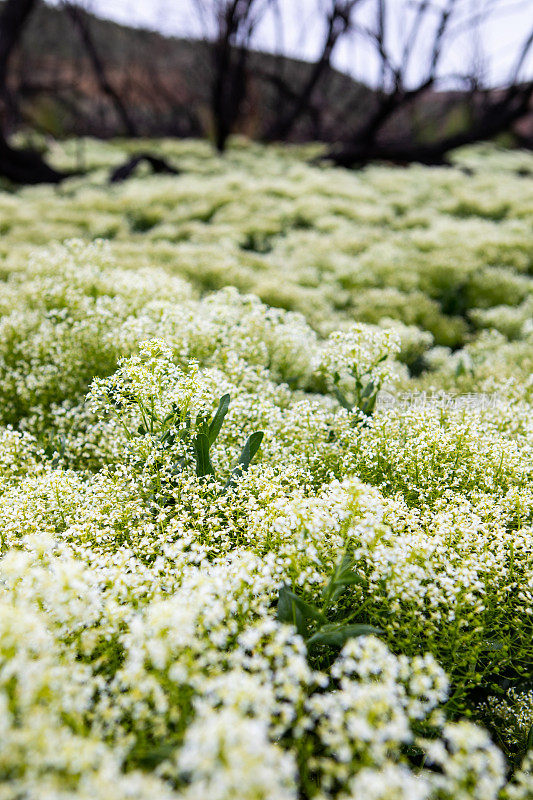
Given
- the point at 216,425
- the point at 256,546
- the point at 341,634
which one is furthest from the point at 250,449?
the point at 341,634

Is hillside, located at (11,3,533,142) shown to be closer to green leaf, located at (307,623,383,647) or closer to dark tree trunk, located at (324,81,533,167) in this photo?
dark tree trunk, located at (324,81,533,167)

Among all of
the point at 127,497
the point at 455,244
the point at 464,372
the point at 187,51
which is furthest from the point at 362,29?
the point at 187,51

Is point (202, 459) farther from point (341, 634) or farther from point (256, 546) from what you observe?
point (341, 634)

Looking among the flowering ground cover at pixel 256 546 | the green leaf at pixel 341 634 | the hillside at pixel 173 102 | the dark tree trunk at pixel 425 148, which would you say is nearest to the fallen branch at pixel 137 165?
the dark tree trunk at pixel 425 148

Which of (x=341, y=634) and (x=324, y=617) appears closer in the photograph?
(x=341, y=634)

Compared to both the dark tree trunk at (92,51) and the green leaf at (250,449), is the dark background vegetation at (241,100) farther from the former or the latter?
the green leaf at (250,449)
